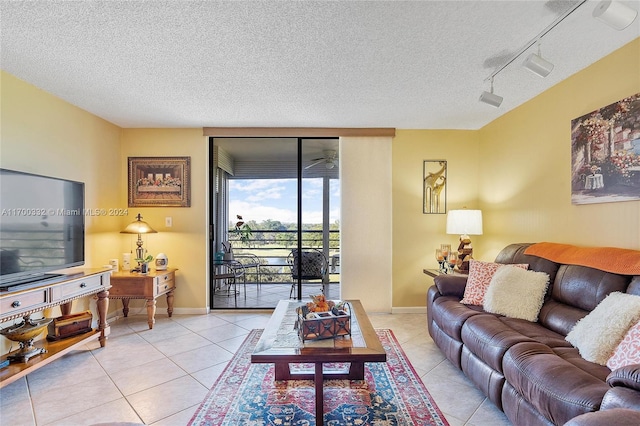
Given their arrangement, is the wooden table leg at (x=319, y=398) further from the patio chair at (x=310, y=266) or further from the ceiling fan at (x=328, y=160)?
the ceiling fan at (x=328, y=160)

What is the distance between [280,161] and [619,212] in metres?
3.75

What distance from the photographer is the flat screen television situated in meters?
2.28

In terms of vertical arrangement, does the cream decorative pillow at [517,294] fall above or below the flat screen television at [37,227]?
below

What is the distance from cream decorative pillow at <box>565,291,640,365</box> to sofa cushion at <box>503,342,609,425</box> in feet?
0.59

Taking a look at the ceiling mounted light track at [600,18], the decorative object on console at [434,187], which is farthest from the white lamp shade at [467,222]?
the ceiling mounted light track at [600,18]

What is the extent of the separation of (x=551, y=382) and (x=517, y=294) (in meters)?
1.03

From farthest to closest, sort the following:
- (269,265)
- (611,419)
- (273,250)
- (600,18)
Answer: (269,265) → (273,250) → (600,18) → (611,419)

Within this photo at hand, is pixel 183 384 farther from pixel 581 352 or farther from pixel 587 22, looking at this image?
pixel 587 22

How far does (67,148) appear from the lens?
3.15 metres

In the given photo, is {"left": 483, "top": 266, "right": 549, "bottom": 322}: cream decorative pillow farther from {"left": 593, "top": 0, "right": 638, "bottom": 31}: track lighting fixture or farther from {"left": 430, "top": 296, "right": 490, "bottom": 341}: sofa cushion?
{"left": 593, "top": 0, "right": 638, "bottom": 31}: track lighting fixture

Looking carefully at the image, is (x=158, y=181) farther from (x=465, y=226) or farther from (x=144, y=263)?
(x=465, y=226)

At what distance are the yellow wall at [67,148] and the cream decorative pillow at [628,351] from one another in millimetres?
4058

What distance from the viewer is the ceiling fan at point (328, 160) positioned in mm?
4512

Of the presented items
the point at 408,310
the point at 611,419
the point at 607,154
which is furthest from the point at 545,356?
the point at 408,310
